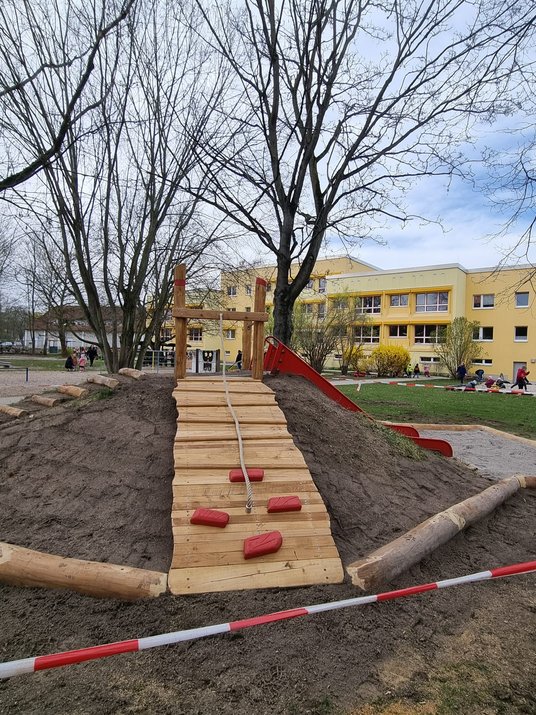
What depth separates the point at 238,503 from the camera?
330cm

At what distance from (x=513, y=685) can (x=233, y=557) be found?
1579mm

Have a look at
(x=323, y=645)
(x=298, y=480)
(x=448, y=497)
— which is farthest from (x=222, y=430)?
(x=448, y=497)

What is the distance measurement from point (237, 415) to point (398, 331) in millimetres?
40896

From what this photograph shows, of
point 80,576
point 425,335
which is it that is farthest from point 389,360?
point 80,576

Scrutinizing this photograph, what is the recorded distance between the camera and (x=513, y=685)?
7.14 ft

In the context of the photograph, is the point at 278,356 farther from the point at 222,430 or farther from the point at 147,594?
the point at 147,594

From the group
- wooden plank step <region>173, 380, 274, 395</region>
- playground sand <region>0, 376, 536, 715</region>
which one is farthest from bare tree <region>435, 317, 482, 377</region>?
wooden plank step <region>173, 380, 274, 395</region>

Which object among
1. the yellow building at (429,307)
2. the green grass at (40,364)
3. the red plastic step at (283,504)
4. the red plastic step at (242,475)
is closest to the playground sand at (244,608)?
the red plastic step at (283,504)

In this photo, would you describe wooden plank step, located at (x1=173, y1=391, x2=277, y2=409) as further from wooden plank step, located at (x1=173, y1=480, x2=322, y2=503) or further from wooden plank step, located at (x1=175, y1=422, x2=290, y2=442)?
wooden plank step, located at (x1=173, y1=480, x2=322, y2=503)

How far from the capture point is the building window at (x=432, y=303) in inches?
1598

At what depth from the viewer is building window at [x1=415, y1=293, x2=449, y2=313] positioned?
40.6 m

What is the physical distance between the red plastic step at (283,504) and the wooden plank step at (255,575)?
396 millimetres

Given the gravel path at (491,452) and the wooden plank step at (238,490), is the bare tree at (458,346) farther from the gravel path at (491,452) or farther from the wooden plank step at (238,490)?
the wooden plank step at (238,490)

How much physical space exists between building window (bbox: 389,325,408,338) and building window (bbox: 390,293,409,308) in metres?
1.95
